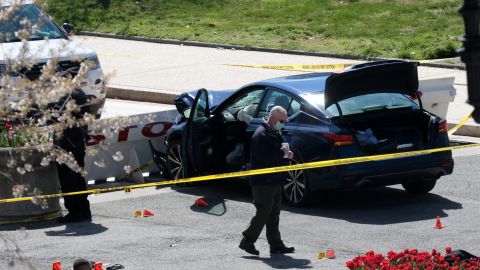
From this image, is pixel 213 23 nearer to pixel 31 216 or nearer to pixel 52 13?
pixel 52 13

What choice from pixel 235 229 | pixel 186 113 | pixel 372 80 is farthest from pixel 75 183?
pixel 372 80

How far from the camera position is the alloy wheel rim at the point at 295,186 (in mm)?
13914

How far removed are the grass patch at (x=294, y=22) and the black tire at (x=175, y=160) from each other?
9912 millimetres

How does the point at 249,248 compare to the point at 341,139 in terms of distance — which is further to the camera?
the point at 341,139

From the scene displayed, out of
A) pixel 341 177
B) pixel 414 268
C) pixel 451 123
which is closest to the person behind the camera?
pixel 414 268

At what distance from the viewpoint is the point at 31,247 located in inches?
497

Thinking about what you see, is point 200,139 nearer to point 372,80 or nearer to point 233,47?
point 372,80

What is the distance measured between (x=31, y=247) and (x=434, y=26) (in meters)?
16.7

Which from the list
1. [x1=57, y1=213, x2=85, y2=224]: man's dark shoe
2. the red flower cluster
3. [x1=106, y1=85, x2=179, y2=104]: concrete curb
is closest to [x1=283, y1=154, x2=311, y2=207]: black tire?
[x1=57, y1=213, x2=85, y2=224]: man's dark shoe

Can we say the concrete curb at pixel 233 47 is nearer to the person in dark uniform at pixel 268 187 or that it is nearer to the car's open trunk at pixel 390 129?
the car's open trunk at pixel 390 129

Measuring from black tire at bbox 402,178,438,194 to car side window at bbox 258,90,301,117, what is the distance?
1656mm

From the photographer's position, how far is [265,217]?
39.4 ft

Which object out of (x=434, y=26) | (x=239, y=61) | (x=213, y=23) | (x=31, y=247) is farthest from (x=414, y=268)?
(x=213, y=23)

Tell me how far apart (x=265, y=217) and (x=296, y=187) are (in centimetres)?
207
